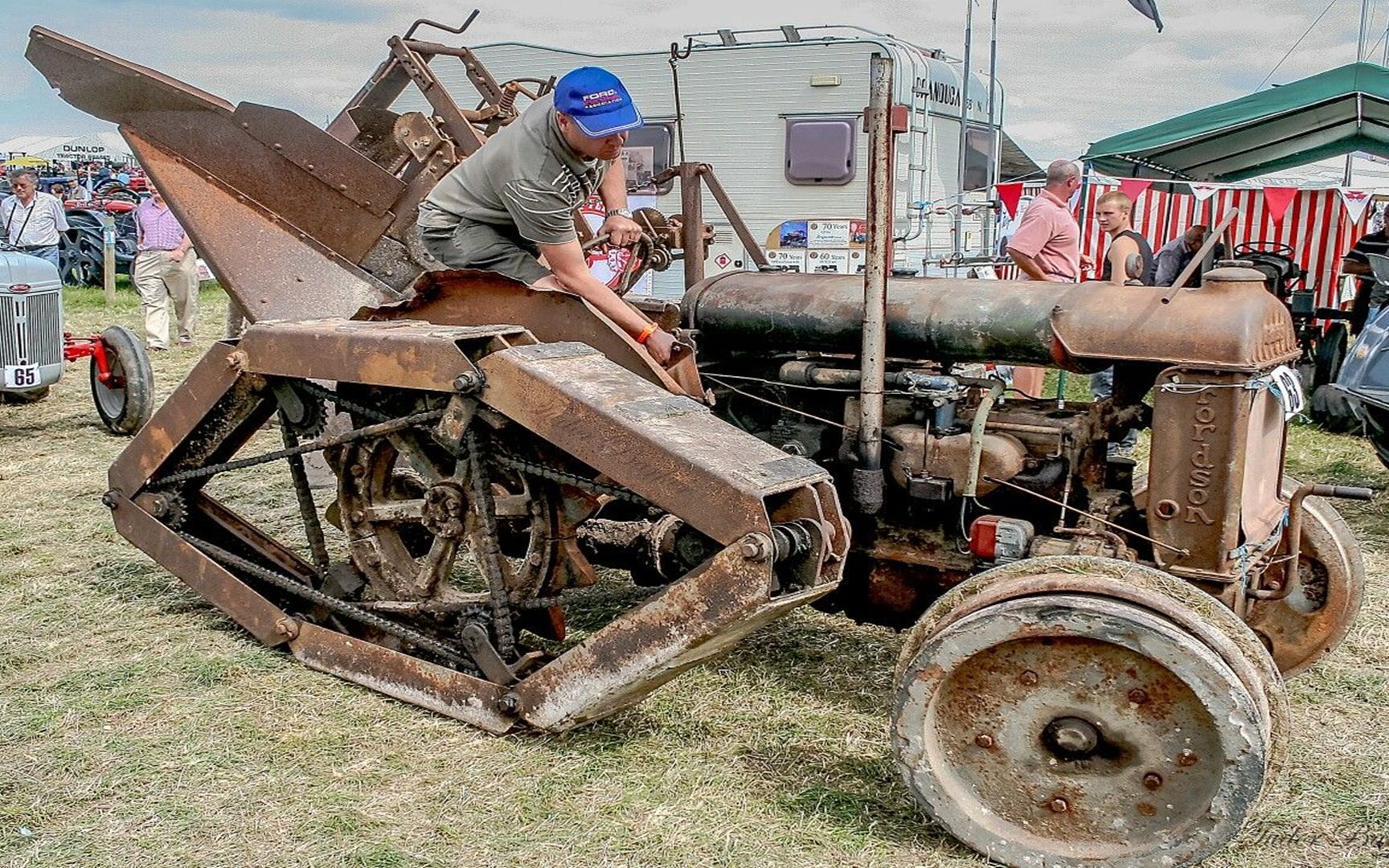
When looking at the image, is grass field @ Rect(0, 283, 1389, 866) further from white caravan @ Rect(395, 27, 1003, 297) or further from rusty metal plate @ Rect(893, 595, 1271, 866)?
white caravan @ Rect(395, 27, 1003, 297)

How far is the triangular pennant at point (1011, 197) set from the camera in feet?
44.5

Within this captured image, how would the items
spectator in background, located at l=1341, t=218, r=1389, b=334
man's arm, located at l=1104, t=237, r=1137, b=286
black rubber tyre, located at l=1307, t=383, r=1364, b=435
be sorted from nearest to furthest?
man's arm, located at l=1104, t=237, r=1137, b=286
black rubber tyre, located at l=1307, t=383, r=1364, b=435
spectator in background, located at l=1341, t=218, r=1389, b=334

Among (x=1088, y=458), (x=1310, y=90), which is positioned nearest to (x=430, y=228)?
(x=1088, y=458)

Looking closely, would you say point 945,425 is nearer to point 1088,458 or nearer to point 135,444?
point 1088,458

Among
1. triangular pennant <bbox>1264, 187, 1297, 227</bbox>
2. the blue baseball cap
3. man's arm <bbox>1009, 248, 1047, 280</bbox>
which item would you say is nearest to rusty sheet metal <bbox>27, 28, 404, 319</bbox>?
the blue baseball cap

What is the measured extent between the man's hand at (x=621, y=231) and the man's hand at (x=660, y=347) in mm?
489

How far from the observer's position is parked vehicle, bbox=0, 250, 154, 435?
8.45 metres

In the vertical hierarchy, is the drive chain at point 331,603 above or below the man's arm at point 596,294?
below

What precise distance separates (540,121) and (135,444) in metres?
1.86

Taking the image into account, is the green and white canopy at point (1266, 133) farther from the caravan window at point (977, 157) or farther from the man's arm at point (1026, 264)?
the man's arm at point (1026, 264)

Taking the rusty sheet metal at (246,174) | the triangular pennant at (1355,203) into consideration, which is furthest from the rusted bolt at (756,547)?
the triangular pennant at (1355,203)

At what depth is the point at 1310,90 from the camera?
11766 millimetres

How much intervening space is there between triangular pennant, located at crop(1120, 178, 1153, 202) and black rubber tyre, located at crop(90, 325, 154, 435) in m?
9.09

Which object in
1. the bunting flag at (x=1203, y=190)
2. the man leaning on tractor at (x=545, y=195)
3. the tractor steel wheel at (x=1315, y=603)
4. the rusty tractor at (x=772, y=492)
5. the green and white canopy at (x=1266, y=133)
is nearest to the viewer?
the rusty tractor at (x=772, y=492)
